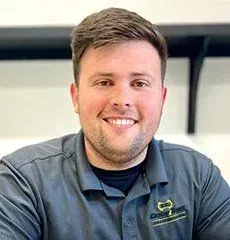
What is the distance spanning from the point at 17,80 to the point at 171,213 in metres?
0.94

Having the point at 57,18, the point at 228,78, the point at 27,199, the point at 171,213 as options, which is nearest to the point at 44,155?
the point at 27,199

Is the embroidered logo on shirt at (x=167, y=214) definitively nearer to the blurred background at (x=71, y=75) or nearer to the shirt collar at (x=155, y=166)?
the shirt collar at (x=155, y=166)

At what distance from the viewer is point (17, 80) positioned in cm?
169

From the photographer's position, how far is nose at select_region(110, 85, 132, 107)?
0.98 metres

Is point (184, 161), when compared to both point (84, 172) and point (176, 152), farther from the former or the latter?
point (84, 172)

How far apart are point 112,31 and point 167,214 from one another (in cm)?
50

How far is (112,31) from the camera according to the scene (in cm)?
98

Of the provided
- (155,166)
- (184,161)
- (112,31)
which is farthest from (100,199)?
(112,31)

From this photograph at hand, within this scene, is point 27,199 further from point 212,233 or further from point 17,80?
point 17,80

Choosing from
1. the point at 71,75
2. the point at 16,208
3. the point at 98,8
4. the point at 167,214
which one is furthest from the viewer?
the point at 71,75

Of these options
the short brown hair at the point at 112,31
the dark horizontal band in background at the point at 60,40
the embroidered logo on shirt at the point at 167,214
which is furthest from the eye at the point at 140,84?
the dark horizontal band in background at the point at 60,40

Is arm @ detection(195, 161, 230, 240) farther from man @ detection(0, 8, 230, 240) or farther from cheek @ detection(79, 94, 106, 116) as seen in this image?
cheek @ detection(79, 94, 106, 116)

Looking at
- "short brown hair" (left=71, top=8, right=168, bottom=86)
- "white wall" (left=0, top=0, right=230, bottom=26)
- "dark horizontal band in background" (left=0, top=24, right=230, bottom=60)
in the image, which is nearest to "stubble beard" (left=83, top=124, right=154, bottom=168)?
"short brown hair" (left=71, top=8, right=168, bottom=86)

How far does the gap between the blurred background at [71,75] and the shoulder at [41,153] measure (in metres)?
0.47
